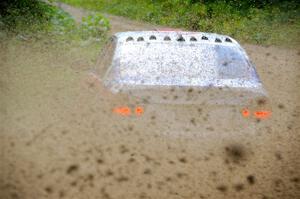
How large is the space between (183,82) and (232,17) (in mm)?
12656

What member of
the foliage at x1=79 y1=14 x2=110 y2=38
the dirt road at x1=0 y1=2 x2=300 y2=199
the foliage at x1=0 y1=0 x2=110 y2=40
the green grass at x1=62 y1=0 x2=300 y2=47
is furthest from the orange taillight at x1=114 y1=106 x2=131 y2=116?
the green grass at x1=62 y1=0 x2=300 y2=47

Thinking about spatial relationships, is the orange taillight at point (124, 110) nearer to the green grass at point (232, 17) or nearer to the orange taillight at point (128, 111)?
the orange taillight at point (128, 111)

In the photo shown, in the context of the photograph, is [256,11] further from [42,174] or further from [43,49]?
[42,174]

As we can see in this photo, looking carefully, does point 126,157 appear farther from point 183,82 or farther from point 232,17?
point 232,17

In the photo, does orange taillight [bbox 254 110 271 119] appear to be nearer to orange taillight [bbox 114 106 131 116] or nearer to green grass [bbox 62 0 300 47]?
orange taillight [bbox 114 106 131 116]

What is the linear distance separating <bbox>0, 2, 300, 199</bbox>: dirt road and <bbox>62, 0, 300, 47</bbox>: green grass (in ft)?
29.3

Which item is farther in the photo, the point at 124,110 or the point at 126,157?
the point at 126,157

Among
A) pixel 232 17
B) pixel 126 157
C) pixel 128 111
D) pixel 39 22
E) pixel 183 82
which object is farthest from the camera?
pixel 232 17

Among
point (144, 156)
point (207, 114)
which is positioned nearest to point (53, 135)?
point (144, 156)

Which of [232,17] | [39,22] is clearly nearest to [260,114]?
[39,22]

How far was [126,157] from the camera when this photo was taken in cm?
496

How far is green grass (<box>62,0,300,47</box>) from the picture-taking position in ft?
48.4

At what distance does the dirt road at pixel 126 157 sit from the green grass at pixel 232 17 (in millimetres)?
8916

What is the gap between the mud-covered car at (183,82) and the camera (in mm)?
4277
